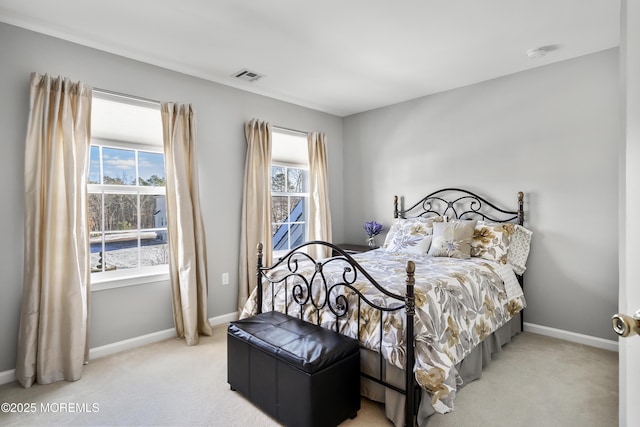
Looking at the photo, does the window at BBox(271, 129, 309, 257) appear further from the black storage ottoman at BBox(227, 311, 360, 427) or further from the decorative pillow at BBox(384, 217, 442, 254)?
the black storage ottoman at BBox(227, 311, 360, 427)

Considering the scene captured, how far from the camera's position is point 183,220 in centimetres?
307

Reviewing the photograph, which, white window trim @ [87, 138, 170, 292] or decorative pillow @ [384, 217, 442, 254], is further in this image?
decorative pillow @ [384, 217, 442, 254]

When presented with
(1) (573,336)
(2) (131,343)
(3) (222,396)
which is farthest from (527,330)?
(2) (131,343)

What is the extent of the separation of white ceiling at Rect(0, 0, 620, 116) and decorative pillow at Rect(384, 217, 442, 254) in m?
1.46

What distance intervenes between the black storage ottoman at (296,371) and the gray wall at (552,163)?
89.1 inches

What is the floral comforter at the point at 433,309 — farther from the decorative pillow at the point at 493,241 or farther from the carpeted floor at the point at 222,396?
the carpeted floor at the point at 222,396

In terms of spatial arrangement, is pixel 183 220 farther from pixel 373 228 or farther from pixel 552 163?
pixel 552 163

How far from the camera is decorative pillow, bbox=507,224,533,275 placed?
3.16 metres

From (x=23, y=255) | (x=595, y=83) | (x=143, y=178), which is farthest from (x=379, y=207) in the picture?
(x=23, y=255)

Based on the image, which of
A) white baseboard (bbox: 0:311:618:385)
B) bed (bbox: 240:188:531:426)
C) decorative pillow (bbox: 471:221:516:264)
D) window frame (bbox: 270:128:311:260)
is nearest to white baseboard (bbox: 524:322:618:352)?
white baseboard (bbox: 0:311:618:385)

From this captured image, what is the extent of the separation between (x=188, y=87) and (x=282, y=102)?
1.13 metres

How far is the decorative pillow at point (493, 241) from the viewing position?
3088mm

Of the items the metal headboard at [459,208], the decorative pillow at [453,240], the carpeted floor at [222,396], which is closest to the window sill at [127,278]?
the carpeted floor at [222,396]

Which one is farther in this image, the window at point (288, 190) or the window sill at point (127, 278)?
the window at point (288, 190)
